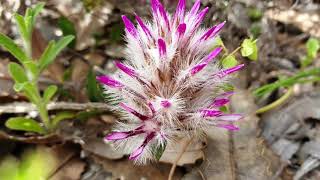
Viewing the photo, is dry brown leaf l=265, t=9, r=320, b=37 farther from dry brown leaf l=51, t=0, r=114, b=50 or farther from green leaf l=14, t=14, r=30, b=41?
green leaf l=14, t=14, r=30, b=41

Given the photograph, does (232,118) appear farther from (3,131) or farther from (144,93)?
(3,131)

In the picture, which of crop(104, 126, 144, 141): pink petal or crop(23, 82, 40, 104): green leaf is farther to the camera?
crop(23, 82, 40, 104): green leaf

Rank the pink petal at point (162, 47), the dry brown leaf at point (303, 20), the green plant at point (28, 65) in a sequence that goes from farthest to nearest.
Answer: the dry brown leaf at point (303, 20) < the green plant at point (28, 65) < the pink petal at point (162, 47)

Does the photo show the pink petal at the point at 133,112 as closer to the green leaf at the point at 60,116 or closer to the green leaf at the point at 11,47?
the green leaf at the point at 11,47

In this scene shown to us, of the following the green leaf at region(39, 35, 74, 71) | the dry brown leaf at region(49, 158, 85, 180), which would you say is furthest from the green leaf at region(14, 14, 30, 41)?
the dry brown leaf at region(49, 158, 85, 180)

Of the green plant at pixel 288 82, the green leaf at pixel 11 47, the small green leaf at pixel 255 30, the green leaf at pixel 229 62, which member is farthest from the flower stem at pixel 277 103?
the green leaf at pixel 11 47

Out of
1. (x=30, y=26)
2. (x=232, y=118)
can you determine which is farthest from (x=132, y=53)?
(x=30, y=26)
